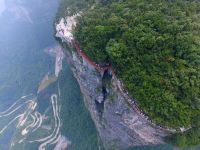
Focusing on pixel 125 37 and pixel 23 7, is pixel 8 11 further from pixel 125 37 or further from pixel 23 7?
pixel 125 37

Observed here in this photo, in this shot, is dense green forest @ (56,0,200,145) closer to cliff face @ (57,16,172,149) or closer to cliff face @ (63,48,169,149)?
cliff face @ (57,16,172,149)

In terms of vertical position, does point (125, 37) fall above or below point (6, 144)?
below

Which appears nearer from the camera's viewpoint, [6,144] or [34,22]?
[6,144]

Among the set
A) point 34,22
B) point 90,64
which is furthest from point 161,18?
point 34,22

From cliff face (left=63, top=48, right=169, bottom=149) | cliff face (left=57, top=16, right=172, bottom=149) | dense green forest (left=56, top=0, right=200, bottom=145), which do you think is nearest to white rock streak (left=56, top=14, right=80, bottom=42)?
cliff face (left=57, top=16, right=172, bottom=149)

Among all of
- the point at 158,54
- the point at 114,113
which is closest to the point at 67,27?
the point at 114,113

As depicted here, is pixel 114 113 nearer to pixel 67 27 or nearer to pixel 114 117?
pixel 114 117

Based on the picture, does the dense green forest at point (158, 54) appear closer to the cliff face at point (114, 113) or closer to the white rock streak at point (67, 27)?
the cliff face at point (114, 113)
